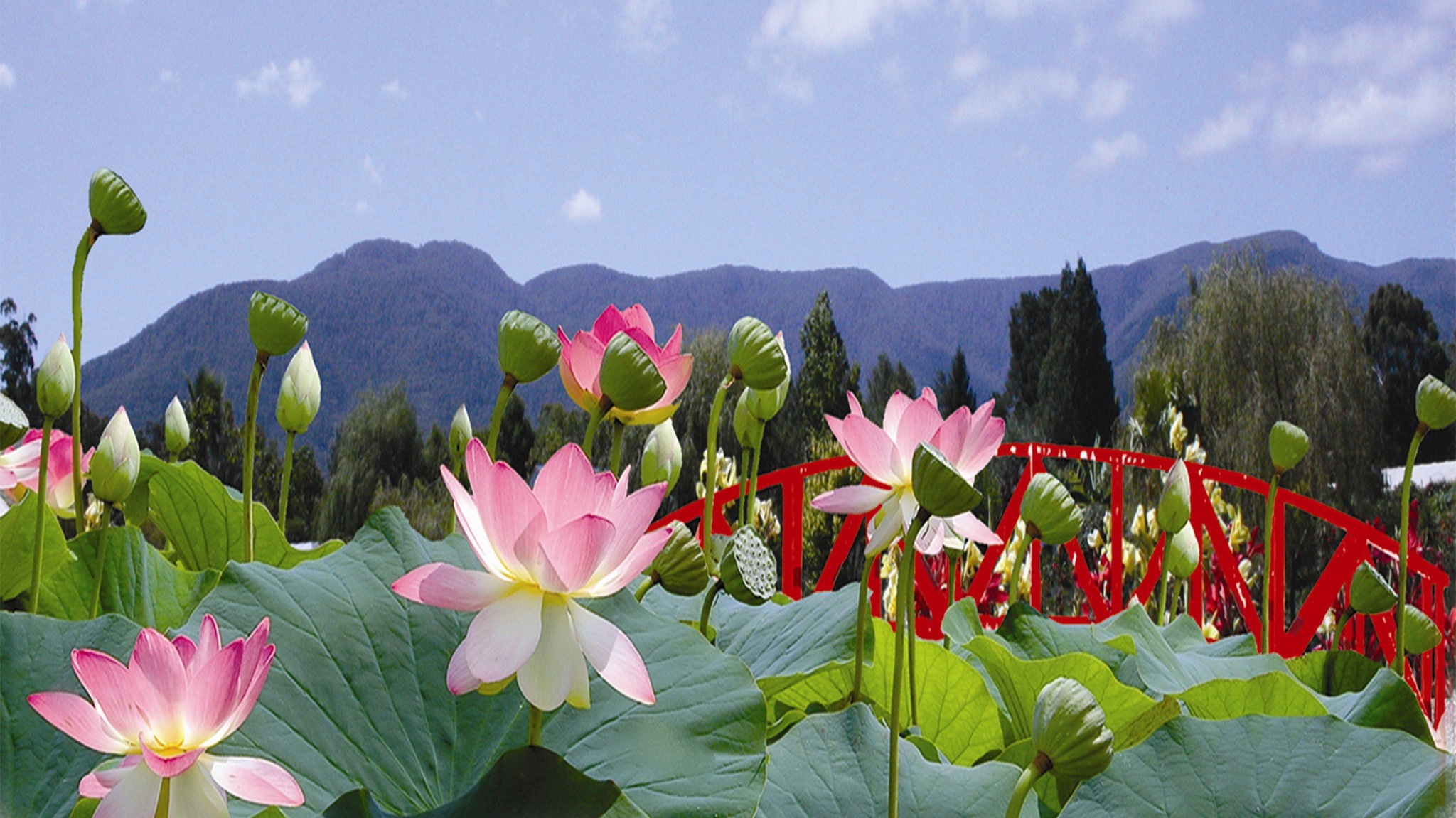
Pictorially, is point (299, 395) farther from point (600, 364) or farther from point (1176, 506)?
point (1176, 506)

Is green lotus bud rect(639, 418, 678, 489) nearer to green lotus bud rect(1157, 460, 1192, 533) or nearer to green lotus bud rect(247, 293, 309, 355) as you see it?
green lotus bud rect(247, 293, 309, 355)

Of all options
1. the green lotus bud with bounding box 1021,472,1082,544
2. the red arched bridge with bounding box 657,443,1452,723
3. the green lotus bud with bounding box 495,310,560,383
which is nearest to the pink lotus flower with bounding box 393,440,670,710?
the green lotus bud with bounding box 495,310,560,383

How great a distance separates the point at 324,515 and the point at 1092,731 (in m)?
12.5

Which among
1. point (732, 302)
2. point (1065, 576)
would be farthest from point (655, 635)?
point (732, 302)

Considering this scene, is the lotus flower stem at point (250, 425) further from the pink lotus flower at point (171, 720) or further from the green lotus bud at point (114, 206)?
the pink lotus flower at point (171, 720)

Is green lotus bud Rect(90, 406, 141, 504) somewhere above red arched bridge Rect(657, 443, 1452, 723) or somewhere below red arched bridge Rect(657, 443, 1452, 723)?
above

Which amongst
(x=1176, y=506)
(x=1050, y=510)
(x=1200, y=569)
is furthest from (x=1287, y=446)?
(x=1200, y=569)

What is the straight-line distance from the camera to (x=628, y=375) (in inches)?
15.0

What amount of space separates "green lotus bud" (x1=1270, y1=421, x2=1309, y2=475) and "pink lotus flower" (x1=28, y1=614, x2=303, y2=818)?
71 cm

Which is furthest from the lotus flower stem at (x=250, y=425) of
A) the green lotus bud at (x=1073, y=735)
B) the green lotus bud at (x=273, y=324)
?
the green lotus bud at (x=1073, y=735)

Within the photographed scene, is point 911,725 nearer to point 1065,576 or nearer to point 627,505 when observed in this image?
point 627,505

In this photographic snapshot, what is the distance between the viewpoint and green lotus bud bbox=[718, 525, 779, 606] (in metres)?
0.41

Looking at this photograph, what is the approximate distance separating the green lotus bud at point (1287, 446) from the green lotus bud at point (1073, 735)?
52cm

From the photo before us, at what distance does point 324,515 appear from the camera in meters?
11.8
